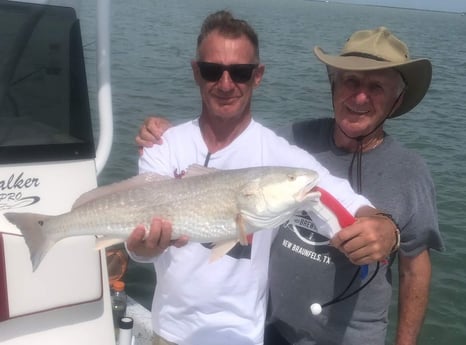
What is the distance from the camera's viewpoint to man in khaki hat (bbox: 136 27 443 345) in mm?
3281

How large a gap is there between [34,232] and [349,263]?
170 centimetres

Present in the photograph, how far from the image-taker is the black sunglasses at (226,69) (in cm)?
293

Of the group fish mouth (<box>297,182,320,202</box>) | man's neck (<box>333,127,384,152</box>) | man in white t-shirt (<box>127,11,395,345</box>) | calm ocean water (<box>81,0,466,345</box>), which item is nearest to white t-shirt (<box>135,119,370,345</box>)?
man in white t-shirt (<box>127,11,395,345</box>)

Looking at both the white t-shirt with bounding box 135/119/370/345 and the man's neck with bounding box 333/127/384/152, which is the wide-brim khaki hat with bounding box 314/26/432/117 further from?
the white t-shirt with bounding box 135/119/370/345

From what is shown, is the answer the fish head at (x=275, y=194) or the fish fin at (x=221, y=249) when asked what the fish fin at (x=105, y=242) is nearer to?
the fish fin at (x=221, y=249)

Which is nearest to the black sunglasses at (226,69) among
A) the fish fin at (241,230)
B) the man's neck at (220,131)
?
the man's neck at (220,131)

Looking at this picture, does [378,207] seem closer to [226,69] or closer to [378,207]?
[378,207]

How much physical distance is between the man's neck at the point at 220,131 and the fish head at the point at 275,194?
0.42m

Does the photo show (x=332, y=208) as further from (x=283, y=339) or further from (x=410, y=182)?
(x=283, y=339)

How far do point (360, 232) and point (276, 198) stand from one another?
1.32ft

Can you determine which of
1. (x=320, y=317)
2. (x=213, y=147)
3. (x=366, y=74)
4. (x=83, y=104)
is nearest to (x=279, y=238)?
(x=320, y=317)

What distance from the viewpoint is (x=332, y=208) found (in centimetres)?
272

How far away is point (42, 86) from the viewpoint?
3596 mm

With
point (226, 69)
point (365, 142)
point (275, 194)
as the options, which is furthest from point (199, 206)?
point (365, 142)
